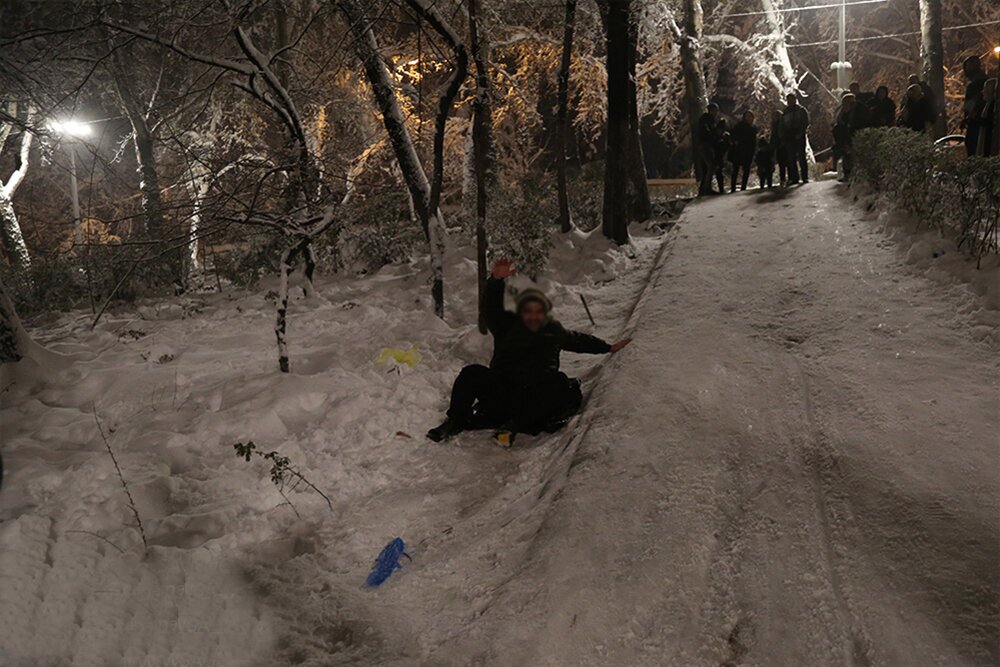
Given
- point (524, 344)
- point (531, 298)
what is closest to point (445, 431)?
point (524, 344)

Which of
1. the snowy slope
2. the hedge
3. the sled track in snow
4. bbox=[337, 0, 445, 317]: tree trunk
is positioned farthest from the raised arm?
the hedge

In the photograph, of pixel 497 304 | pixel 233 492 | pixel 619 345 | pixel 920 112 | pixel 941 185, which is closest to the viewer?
pixel 233 492

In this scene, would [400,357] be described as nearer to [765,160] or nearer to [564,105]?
[564,105]

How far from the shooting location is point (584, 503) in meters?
3.72

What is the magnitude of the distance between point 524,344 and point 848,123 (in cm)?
978

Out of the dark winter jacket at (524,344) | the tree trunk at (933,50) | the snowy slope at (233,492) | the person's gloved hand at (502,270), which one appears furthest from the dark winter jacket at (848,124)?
the person's gloved hand at (502,270)

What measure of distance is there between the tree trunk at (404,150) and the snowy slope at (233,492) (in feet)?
2.12

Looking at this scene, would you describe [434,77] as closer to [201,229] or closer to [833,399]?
[201,229]

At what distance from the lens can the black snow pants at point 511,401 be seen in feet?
17.3

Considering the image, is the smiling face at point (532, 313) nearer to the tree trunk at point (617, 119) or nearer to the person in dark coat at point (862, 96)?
the tree trunk at point (617, 119)

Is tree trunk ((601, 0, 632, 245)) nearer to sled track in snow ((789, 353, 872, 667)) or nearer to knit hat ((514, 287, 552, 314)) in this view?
knit hat ((514, 287, 552, 314))

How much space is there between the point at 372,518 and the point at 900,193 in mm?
7178

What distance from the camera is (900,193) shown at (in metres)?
A: 7.86

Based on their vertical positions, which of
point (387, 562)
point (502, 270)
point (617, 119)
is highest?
point (617, 119)
